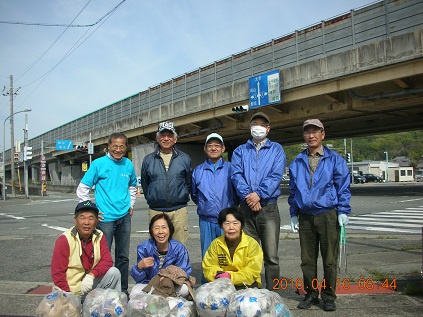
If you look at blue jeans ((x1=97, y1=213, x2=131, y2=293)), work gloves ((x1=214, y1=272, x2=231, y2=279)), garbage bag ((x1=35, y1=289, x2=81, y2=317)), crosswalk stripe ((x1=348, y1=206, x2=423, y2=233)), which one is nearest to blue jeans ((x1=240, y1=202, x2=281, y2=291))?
work gloves ((x1=214, y1=272, x2=231, y2=279))

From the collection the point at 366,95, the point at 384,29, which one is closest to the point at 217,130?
the point at 366,95

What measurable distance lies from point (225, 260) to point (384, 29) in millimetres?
14271

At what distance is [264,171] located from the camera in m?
4.54

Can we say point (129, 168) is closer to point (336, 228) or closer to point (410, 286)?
point (336, 228)

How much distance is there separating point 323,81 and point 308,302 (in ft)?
49.1

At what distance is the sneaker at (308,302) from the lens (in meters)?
4.18

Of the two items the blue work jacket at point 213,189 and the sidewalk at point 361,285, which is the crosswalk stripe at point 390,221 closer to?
the sidewalk at point 361,285

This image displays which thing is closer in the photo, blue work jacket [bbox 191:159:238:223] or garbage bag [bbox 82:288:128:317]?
garbage bag [bbox 82:288:128:317]

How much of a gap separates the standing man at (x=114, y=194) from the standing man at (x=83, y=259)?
52 centimetres

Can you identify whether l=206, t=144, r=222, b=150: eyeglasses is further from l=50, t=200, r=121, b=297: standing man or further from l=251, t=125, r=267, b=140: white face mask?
l=50, t=200, r=121, b=297: standing man

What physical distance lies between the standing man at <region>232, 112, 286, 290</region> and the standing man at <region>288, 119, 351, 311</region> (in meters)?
0.27

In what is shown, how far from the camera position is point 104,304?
11.8 feet

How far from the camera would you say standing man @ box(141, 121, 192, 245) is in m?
4.77

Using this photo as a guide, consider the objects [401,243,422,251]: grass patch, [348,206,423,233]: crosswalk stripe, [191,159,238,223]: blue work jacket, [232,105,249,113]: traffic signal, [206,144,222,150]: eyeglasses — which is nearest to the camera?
[191,159,238,223]: blue work jacket
